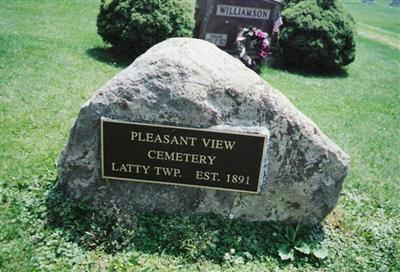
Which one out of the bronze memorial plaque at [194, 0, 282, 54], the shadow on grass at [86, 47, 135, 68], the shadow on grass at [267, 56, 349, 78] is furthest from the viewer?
the shadow on grass at [267, 56, 349, 78]

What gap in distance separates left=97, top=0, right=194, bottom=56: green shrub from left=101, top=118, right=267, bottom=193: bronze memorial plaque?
256 inches

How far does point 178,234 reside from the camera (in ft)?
16.9

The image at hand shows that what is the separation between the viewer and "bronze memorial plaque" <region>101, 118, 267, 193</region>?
16.5 ft

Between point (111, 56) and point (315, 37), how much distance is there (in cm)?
569

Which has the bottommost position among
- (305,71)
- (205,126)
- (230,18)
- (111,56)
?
(305,71)

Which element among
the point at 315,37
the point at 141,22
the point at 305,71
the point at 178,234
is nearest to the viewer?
the point at 178,234

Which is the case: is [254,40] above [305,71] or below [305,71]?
above

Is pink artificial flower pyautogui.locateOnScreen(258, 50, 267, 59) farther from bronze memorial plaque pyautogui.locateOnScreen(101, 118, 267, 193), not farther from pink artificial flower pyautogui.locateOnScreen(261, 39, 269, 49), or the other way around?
bronze memorial plaque pyautogui.locateOnScreen(101, 118, 267, 193)

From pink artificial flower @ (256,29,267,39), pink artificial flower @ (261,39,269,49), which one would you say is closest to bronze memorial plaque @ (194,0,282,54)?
pink artificial flower @ (256,29,267,39)

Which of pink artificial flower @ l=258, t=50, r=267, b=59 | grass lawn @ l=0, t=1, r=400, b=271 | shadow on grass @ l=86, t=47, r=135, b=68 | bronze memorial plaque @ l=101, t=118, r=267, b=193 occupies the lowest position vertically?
grass lawn @ l=0, t=1, r=400, b=271

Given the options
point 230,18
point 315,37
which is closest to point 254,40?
point 230,18

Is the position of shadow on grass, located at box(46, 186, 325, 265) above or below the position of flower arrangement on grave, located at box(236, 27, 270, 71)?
below

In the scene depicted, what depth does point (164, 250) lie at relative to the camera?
5031 mm

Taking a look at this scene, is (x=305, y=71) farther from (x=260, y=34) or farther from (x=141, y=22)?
(x=141, y=22)
